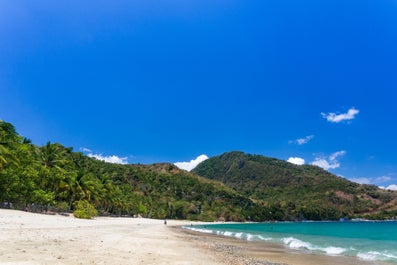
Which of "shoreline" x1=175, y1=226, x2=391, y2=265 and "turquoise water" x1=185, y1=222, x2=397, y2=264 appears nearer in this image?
"shoreline" x1=175, y1=226, x2=391, y2=265

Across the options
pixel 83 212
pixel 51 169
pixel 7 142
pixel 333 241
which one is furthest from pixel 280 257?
pixel 51 169

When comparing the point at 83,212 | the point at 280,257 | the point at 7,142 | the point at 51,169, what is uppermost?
the point at 7,142

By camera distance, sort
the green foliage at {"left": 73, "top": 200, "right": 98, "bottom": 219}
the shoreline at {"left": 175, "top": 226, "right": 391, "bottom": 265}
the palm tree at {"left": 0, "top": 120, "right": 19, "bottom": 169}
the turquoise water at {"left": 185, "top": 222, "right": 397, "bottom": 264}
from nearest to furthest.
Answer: the shoreline at {"left": 175, "top": 226, "right": 391, "bottom": 265}, the turquoise water at {"left": 185, "top": 222, "right": 397, "bottom": 264}, the palm tree at {"left": 0, "top": 120, "right": 19, "bottom": 169}, the green foliage at {"left": 73, "top": 200, "right": 98, "bottom": 219}

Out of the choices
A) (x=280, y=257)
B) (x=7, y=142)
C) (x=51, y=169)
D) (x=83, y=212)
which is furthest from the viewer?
(x=51, y=169)

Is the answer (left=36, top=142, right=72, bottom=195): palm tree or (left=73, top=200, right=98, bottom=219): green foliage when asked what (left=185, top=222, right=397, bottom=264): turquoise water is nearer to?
(left=73, top=200, right=98, bottom=219): green foliage

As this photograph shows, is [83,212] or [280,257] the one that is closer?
[280,257]

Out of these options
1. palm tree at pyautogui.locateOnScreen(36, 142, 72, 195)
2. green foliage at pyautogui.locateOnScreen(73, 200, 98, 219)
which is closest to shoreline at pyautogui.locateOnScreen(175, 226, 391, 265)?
green foliage at pyautogui.locateOnScreen(73, 200, 98, 219)

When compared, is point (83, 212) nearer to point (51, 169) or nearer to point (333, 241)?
point (51, 169)

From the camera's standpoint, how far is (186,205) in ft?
611

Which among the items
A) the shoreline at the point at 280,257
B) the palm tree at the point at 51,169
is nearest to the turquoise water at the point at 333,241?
the shoreline at the point at 280,257

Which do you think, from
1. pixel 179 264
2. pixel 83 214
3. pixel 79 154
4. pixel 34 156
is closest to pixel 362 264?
pixel 179 264

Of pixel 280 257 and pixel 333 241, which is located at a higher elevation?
pixel 333 241

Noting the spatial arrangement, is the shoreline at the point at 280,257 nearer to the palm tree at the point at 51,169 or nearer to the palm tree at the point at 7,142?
the palm tree at the point at 7,142

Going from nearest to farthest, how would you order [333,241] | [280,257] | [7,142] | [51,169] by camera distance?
1. [280,257]
2. [333,241]
3. [7,142]
4. [51,169]
